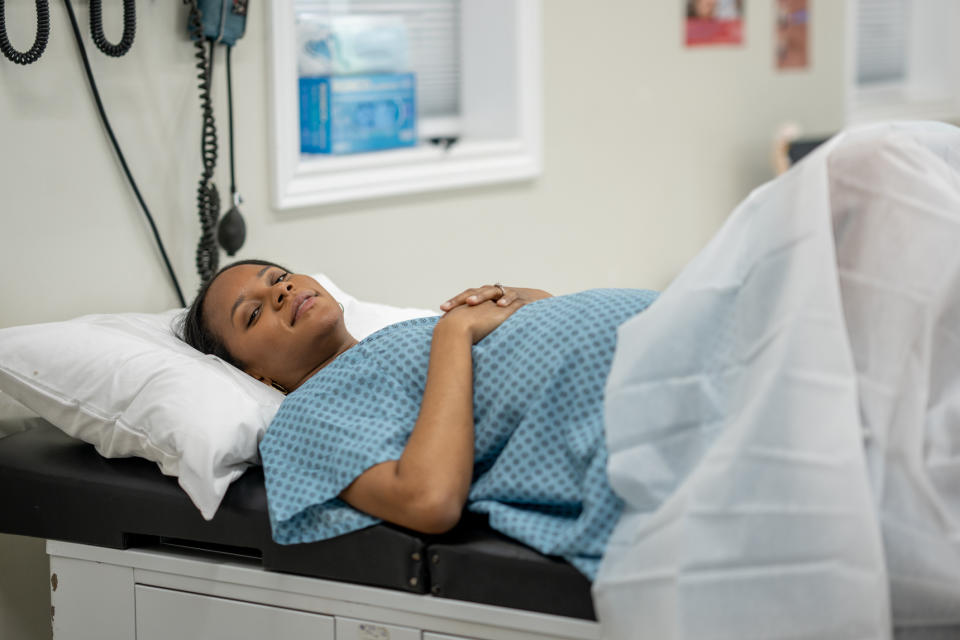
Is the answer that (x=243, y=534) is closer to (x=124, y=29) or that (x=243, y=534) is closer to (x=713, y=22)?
(x=124, y=29)

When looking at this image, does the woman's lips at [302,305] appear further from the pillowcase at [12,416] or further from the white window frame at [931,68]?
the white window frame at [931,68]

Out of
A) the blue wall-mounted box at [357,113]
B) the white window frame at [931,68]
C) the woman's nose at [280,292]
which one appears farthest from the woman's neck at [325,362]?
the white window frame at [931,68]

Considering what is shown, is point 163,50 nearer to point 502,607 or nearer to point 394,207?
point 394,207

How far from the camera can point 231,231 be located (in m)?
2.25

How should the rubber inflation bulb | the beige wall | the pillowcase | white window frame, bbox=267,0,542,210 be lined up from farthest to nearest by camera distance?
white window frame, bbox=267,0,542,210
the rubber inflation bulb
the beige wall
the pillowcase

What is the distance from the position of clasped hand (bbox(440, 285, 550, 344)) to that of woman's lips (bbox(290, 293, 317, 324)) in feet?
0.73

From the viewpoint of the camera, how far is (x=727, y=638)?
1.20m

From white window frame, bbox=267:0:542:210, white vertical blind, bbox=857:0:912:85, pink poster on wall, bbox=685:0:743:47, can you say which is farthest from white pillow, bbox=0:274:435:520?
white vertical blind, bbox=857:0:912:85

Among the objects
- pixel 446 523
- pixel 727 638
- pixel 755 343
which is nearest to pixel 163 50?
pixel 446 523

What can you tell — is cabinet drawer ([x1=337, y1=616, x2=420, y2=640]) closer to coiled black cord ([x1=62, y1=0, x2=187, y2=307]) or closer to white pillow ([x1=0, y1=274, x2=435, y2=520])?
white pillow ([x1=0, y1=274, x2=435, y2=520])

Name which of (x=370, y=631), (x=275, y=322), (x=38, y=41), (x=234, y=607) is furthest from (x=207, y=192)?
(x=370, y=631)

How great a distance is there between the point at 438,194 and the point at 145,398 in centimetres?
137

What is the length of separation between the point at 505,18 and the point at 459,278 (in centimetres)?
73

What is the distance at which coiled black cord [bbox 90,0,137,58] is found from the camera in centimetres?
194
